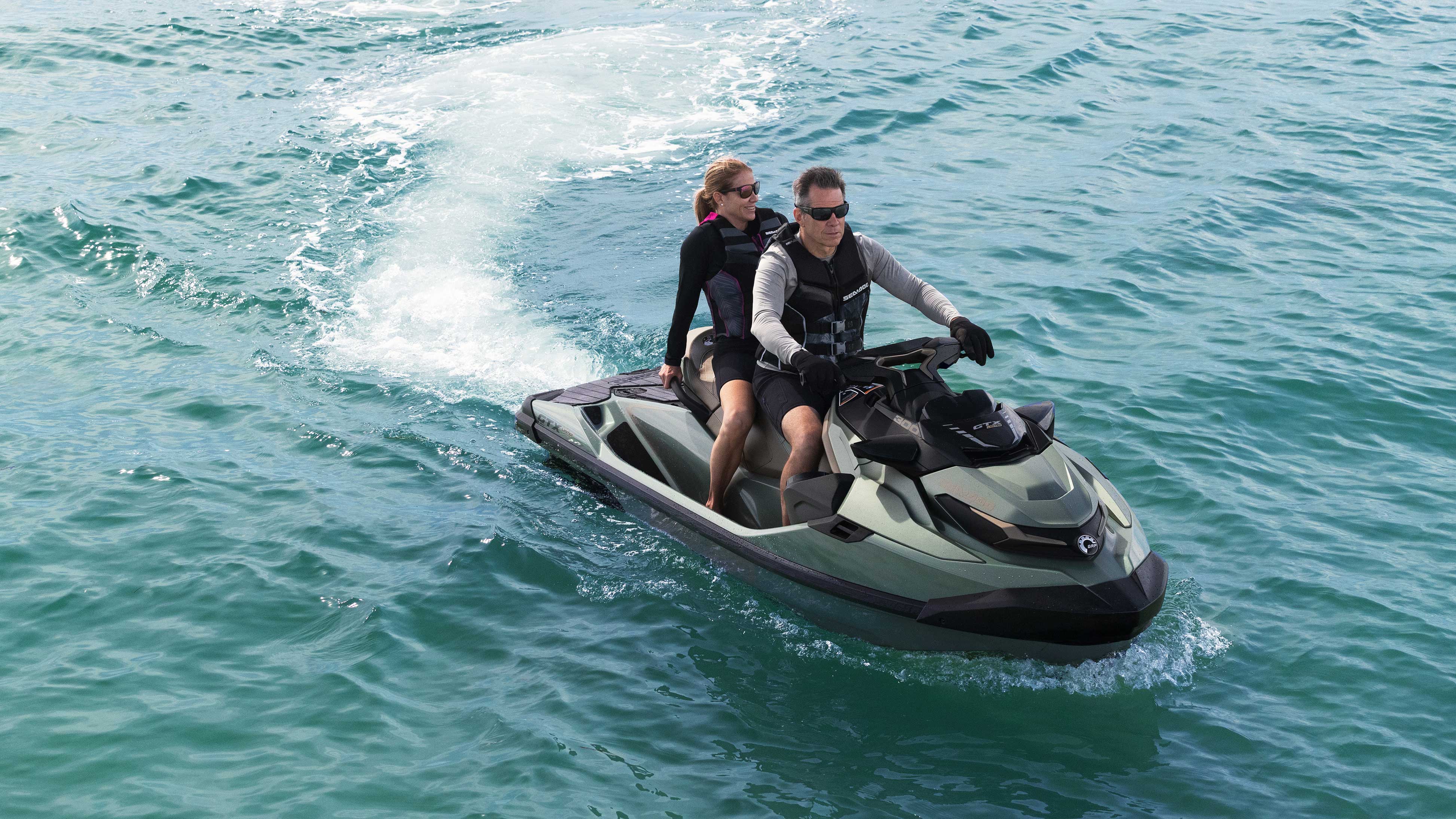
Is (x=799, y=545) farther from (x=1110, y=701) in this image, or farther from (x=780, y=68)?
(x=780, y=68)

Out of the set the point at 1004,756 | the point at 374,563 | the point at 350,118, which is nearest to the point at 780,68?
the point at 350,118

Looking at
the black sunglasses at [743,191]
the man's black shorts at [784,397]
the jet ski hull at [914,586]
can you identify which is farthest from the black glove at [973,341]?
the black sunglasses at [743,191]

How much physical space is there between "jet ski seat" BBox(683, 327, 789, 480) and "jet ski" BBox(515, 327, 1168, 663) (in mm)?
12

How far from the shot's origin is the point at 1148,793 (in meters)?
4.12

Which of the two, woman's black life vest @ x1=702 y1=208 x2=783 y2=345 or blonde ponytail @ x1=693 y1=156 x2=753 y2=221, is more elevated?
blonde ponytail @ x1=693 y1=156 x2=753 y2=221

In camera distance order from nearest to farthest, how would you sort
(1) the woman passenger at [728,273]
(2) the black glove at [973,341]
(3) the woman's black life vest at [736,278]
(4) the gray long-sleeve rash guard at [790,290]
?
1. (2) the black glove at [973,341]
2. (4) the gray long-sleeve rash guard at [790,290]
3. (1) the woman passenger at [728,273]
4. (3) the woman's black life vest at [736,278]

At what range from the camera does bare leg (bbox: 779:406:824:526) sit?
4984 millimetres

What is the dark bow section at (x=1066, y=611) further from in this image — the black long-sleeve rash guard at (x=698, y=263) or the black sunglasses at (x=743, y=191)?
the black sunglasses at (x=743, y=191)

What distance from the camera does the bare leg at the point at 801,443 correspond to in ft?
16.4

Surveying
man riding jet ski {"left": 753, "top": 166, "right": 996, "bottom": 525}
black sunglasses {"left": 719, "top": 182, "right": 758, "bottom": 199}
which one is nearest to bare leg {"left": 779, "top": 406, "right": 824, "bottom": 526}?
man riding jet ski {"left": 753, "top": 166, "right": 996, "bottom": 525}

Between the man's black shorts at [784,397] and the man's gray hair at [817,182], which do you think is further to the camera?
the man's black shorts at [784,397]

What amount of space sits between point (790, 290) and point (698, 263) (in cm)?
66

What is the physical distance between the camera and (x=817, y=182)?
15.9ft

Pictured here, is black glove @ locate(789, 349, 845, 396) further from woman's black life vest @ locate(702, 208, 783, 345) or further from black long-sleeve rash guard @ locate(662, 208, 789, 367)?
black long-sleeve rash guard @ locate(662, 208, 789, 367)
